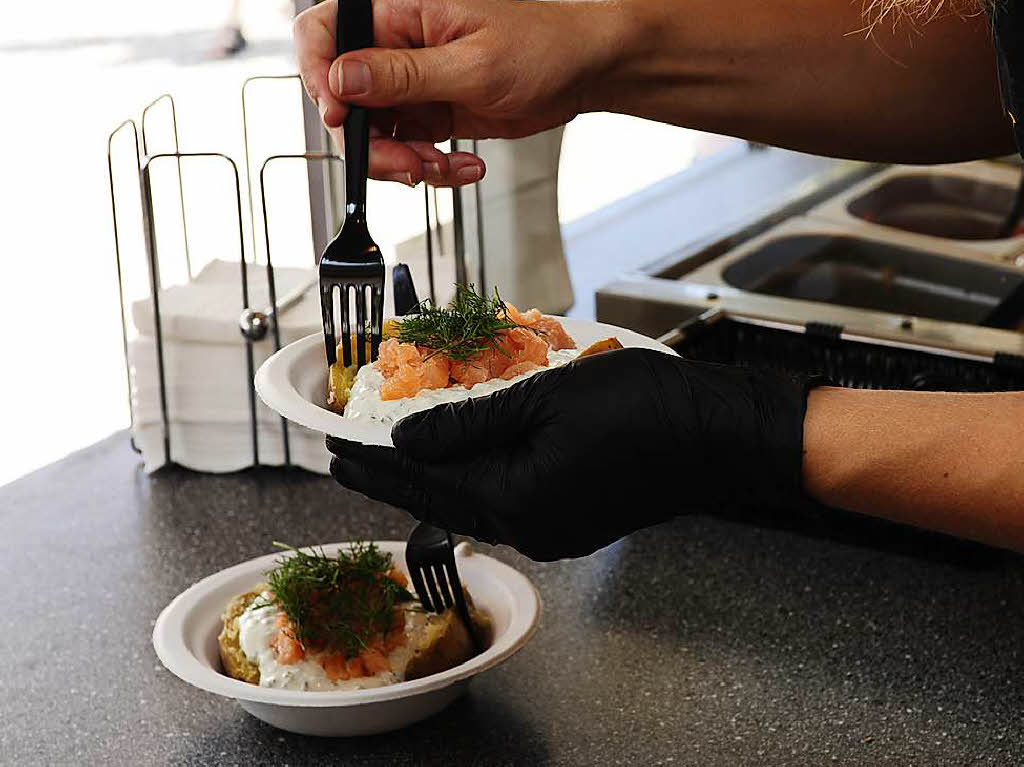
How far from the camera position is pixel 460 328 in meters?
0.77

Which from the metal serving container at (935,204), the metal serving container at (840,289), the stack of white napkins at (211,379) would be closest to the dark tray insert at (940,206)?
the metal serving container at (935,204)

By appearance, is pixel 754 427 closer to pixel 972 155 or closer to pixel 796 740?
pixel 796 740

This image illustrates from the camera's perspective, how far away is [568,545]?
71 cm

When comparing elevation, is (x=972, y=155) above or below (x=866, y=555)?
above

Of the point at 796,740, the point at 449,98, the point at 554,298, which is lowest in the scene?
the point at 796,740

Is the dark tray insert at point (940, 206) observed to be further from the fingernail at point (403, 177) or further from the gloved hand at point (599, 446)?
the gloved hand at point (599, 446)

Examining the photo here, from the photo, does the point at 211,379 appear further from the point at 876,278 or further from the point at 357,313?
the point at 876,278

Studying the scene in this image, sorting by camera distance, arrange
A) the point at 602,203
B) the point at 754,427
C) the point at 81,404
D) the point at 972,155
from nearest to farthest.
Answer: the point at 754,427
the point at 972,155
the point at 81,404
the point at 602,203

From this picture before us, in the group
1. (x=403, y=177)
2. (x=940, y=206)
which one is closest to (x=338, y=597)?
(x=403, y=177)

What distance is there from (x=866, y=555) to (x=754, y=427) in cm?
47

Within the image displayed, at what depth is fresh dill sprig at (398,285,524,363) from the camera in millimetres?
750

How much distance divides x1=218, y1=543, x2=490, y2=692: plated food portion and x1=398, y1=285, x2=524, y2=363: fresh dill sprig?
199 millimetres

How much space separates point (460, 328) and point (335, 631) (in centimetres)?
23

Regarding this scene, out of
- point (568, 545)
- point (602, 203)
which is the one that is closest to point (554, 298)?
point (602, 203)
